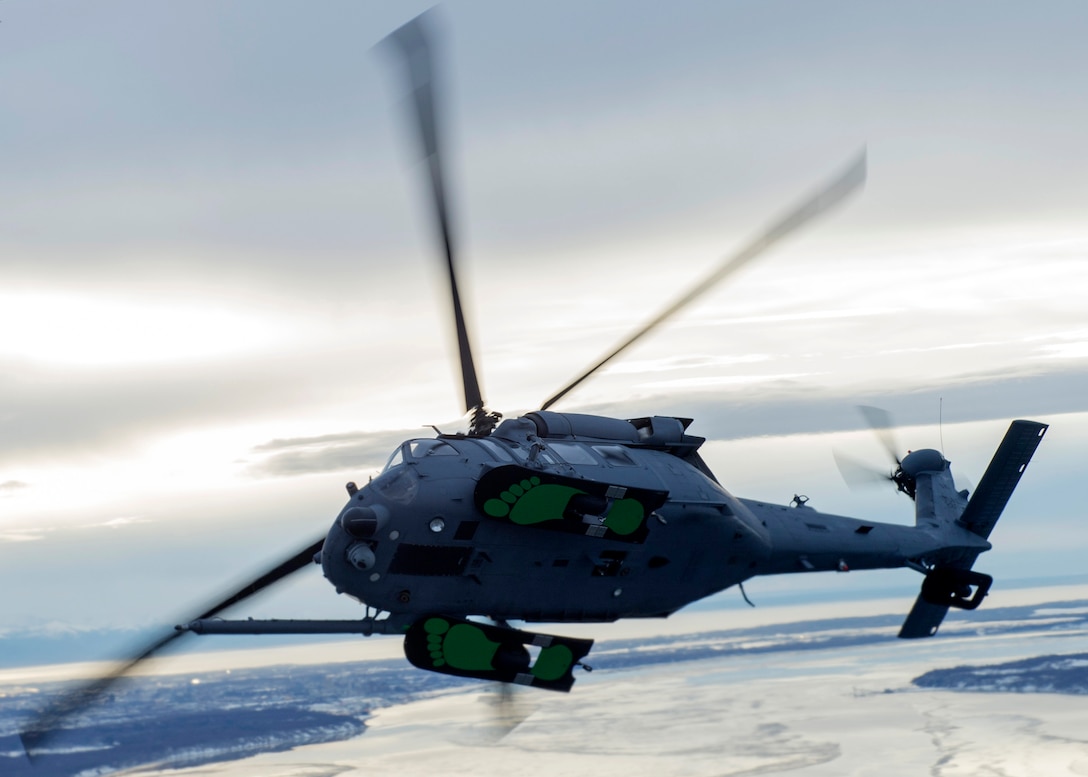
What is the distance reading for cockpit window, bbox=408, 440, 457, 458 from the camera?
20969 millimetres

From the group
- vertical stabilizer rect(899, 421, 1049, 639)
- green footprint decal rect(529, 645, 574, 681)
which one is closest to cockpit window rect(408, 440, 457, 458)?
green footprint decal rect(529, 645, 574, 681)

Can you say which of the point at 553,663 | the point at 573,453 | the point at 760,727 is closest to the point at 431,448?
the point at 573,453

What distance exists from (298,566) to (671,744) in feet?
291

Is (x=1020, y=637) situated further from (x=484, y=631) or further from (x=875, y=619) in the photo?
(x=484, y=631)

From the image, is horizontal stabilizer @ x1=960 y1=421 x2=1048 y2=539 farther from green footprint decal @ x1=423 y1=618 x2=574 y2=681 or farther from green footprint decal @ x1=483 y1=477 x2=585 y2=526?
green footprint decal @ x1=423 y1=618 x2=574 y2=681

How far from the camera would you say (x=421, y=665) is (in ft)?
67.1

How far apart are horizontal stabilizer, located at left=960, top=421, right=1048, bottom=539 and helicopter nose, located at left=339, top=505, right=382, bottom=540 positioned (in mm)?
18849

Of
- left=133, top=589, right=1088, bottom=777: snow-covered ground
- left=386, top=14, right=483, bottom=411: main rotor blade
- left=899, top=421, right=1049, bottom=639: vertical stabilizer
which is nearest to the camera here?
left=386, top=14, right=483, bottom=411: main rotor blade

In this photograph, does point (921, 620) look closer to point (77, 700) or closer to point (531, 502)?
point (531, 502)

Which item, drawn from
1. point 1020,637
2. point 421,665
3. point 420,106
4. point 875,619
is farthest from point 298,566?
point 1020,637

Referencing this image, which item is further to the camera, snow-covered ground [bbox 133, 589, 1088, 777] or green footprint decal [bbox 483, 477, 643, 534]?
snow-covered ground [bbox 133, 589, 1088, 777]

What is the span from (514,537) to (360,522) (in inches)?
125

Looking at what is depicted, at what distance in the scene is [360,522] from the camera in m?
19.4

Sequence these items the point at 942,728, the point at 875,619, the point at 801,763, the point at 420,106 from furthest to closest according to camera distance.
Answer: the point at 942,728 → the point at 801,763 → the point at 875,619 → the point at 420,106
